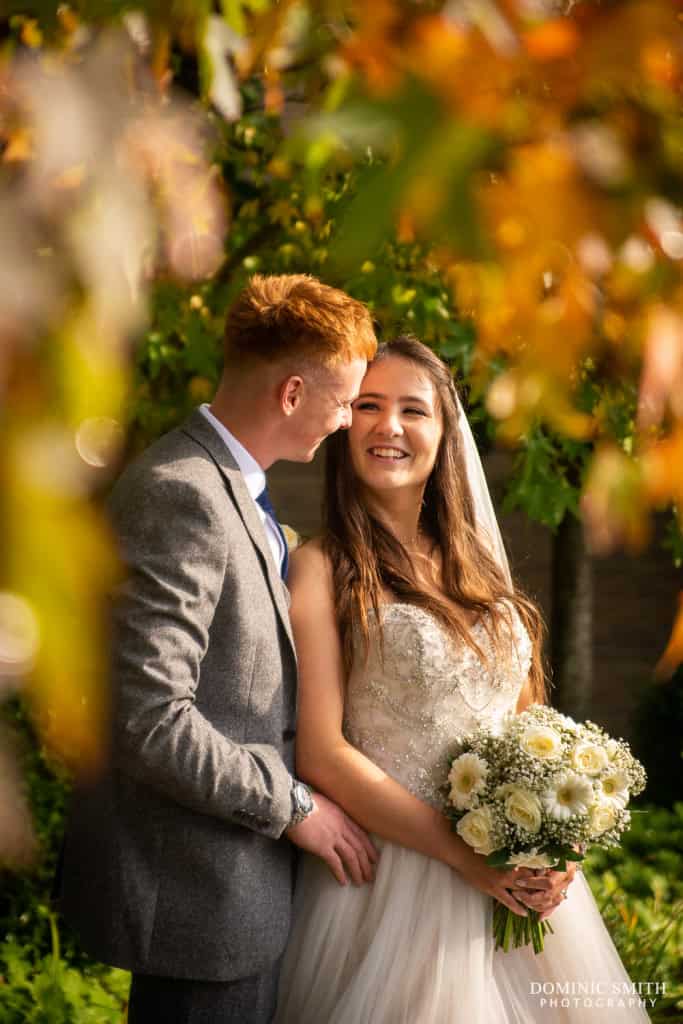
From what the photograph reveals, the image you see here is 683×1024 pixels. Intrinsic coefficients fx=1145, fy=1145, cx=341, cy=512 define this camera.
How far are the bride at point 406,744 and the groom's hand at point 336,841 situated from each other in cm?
3

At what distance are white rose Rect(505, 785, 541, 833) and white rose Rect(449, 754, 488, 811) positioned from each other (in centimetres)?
8

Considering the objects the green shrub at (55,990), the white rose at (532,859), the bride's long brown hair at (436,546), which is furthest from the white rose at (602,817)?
the green shrub at (55,990)

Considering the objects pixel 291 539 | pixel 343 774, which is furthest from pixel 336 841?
pixel 291 539

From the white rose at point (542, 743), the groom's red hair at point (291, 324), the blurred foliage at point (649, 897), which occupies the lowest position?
the blurred foliage at point (649, 897)

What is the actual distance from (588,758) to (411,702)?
45cm

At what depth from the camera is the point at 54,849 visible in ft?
15.9

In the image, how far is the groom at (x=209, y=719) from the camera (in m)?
2.25

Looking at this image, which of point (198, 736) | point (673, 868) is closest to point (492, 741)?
point (198, 736)

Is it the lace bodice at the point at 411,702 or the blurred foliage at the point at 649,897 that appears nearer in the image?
the lace bodice at the point at 411,702

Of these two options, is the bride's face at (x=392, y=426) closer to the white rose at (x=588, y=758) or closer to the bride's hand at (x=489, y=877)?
the white rose at (x=588, y=758)

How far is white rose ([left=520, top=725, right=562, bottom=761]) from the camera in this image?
2697 mm

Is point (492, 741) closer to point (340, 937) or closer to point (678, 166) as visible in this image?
point (340, 937)

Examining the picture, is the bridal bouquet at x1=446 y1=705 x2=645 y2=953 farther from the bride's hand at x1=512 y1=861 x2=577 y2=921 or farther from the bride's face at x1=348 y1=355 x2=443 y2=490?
the bride's face at x1=348 y1=355 x2=443 y2=490

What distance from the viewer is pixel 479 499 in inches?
134
